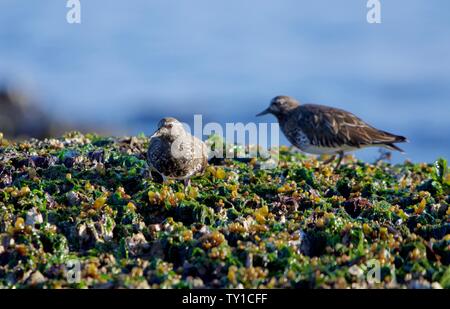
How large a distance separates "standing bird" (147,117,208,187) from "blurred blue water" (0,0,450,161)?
12167 mm

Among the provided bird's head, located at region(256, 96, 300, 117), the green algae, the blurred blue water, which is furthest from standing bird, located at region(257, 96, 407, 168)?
the blurred blue water

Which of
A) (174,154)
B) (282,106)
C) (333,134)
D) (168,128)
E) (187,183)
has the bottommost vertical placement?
(187,183)

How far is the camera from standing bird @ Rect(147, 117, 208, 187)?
747 cm

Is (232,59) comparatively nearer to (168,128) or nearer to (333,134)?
(333,134)

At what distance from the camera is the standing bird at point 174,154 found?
7469 mm

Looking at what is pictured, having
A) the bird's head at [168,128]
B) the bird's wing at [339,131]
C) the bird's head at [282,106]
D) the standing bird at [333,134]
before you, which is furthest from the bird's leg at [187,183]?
the bird's head at [282,106]

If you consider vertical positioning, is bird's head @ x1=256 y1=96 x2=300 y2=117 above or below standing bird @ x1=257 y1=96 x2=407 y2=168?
above

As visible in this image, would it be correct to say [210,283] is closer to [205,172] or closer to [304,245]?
[304,245]

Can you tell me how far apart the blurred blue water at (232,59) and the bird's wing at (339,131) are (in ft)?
35.4

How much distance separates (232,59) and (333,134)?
18390 millimetres

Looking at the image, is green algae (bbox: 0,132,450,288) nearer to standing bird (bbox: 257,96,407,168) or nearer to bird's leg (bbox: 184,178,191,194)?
bird's leg (bbox: 184,178,191,194)

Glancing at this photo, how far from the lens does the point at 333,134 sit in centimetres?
988

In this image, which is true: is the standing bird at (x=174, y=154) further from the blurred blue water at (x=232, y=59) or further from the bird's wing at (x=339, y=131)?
the blurred blue water at (x=232, y=59)

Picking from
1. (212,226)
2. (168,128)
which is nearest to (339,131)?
(168,128)
